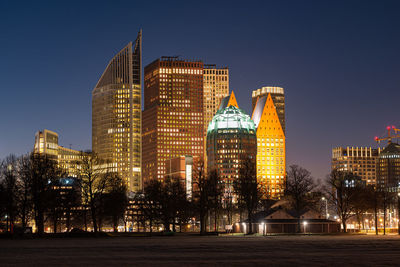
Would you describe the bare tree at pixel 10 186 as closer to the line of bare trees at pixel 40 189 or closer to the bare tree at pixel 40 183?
the line of bare trees at pixel 40 189

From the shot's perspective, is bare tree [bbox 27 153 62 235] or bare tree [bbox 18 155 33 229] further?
bare tree [bbox 18 155 33 229]

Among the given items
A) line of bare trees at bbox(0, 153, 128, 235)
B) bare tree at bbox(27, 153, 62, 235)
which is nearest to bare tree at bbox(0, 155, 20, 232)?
line of bare trees at bbox(0, 153, 128, 235)

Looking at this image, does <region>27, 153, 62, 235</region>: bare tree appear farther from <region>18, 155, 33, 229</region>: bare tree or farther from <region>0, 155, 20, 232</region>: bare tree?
<region>0, 155, 20, 232</region>: bare tree

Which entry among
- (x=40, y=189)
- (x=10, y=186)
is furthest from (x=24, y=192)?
(x=40, y=189)

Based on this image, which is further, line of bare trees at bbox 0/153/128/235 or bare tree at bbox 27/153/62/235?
line of bare trees at bbox 0/153/128/235

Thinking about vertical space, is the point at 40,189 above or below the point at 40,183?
below

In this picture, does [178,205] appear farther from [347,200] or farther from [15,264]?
[15,264]

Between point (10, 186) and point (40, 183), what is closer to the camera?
point (40, 183)

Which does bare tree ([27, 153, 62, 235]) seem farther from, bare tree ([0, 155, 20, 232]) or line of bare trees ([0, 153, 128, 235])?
bare tree ([0, 155, 20, 232])

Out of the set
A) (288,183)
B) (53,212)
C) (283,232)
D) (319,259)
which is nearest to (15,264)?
(319,259)

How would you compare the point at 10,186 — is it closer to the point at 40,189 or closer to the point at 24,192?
the point at 24,192

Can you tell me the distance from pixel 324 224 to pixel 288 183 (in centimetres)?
1522

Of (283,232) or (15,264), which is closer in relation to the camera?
(15,264)

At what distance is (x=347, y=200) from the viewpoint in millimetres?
135625
